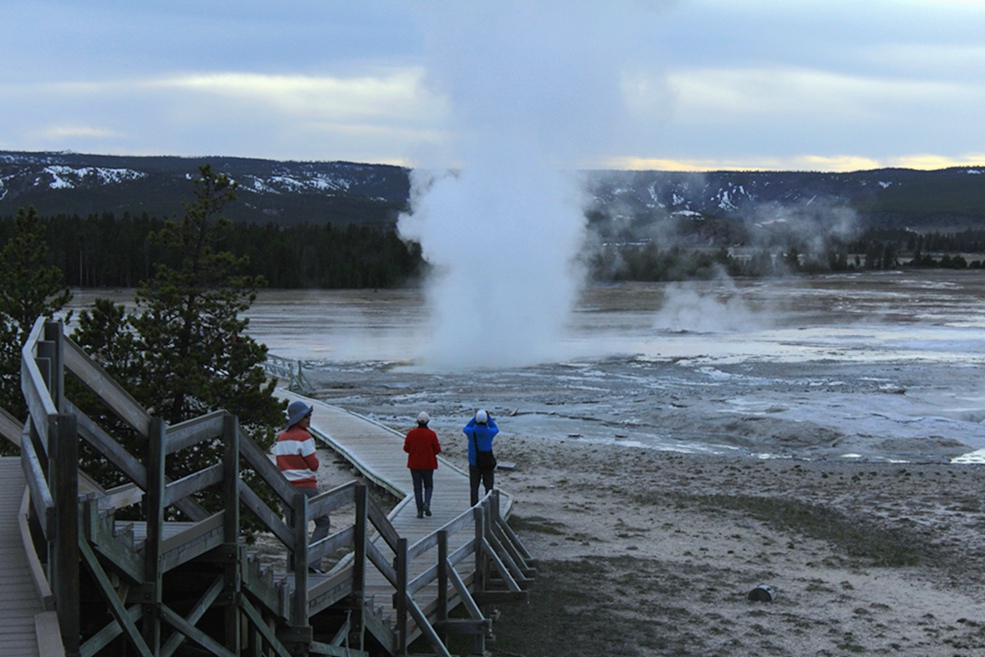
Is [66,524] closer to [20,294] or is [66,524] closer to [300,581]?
[300,581]

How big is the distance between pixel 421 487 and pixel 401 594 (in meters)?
4.87

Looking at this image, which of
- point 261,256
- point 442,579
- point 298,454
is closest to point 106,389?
point 298,454

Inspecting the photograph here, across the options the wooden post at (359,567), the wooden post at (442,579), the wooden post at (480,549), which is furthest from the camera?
the wooden post at (480,549)

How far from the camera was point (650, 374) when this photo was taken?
39.9 meters

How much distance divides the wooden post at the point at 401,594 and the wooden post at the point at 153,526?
12.8 feet

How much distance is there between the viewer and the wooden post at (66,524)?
5613mm

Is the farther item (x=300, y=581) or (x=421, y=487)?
(x=421, y=487)

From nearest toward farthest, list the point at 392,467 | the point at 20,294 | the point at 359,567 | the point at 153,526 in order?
the point at 153,526 → the point at 359,567 → the point at 20,294 → the point at 392,467

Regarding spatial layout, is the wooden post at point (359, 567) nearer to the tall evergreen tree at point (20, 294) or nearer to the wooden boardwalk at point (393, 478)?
the wooden boardwalk at point (393, 478)

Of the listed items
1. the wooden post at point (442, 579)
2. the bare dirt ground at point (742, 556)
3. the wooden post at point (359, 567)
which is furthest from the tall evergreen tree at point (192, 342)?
the wooden post at point (359, 567)

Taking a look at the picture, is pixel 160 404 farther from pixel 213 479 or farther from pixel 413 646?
pixel 213 479

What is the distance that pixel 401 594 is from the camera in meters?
10.6

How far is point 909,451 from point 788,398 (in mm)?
7885

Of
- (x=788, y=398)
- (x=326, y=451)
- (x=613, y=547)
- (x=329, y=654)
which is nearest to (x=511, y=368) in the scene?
(x=788, y=398)
